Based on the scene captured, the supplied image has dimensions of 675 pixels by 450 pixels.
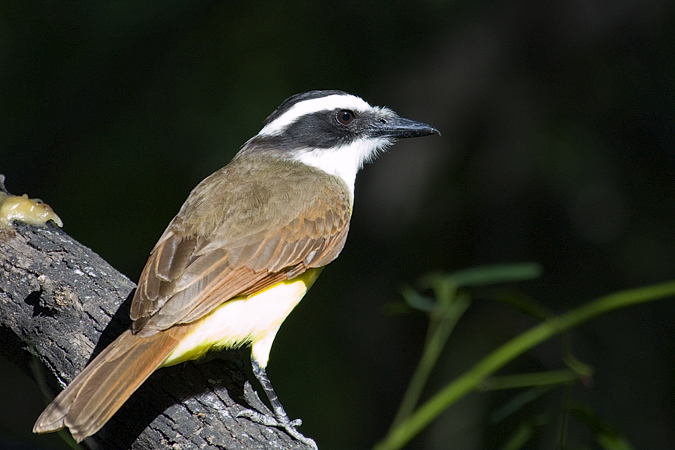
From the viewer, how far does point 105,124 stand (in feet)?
20.1

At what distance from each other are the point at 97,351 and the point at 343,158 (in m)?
1.63

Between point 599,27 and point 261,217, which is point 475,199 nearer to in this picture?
point 599,27

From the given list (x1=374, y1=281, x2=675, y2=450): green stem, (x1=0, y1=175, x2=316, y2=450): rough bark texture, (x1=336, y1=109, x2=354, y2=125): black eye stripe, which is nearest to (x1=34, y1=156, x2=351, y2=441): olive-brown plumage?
(x1=0, y1=175, x2=316, y2=450): rough bark texture

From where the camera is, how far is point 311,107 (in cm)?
413

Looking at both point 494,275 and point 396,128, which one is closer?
point 494,275

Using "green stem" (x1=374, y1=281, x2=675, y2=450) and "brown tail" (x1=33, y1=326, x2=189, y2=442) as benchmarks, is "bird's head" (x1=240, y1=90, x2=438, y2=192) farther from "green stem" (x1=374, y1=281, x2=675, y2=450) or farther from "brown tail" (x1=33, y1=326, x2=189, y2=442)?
"green stem" (x1=374, y1=281, x2=675, y2=450)

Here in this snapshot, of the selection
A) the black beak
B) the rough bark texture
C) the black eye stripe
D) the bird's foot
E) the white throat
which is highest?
the black eye stripe

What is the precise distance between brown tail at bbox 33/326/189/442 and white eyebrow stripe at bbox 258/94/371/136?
1.54 metres

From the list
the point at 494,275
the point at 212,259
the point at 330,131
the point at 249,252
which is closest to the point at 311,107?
the point at 330,131

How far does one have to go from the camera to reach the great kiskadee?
111 inches

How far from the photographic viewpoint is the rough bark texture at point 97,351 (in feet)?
9.68

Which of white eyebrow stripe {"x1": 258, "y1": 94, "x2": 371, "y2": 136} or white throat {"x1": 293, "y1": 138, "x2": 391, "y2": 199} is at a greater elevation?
white eyebrow stripe {"x1": 258, "y1": 94, "x2": 371, "y2": 136}

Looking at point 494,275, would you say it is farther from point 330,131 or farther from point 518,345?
point 330,131

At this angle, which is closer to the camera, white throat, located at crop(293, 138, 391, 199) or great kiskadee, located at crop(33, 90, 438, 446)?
great kiskadee, located at crop(33, 90, 438, 446)
